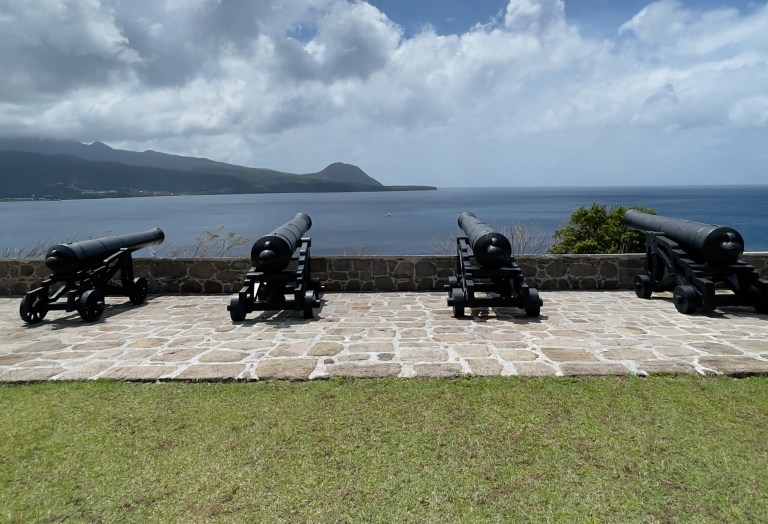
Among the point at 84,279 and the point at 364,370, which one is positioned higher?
the point at 84,279

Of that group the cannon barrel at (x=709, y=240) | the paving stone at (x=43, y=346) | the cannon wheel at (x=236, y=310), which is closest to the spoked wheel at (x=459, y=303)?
the cannon wheel at (x=236, y=310)

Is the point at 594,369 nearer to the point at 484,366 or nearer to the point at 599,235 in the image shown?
the point at 484,366

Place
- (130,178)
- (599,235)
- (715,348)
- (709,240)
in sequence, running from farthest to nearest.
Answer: (130,178), (599,235), (709,240), (715,348)

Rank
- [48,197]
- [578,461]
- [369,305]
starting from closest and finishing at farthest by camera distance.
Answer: [578,461], [369,305], [48,197]

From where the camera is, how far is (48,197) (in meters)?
98.3

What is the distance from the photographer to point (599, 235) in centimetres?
1295

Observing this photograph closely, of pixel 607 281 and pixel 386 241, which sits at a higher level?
pixel 607 281

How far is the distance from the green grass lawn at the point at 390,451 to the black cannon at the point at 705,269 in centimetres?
280

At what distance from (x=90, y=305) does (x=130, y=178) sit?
398ft

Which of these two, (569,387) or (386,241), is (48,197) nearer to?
(386,241)

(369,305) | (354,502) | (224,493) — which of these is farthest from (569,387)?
(369,305)

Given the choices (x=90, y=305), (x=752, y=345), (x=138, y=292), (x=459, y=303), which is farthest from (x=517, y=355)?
(x=138, y=292)

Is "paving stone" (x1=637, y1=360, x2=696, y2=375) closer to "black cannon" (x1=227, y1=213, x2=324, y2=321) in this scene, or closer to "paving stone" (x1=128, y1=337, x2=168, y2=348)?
"black cannon" (x1=227, y1=213, x2=324, y2=321)

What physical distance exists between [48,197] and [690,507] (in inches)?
4587
